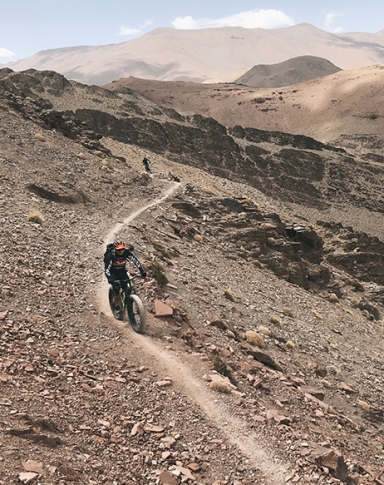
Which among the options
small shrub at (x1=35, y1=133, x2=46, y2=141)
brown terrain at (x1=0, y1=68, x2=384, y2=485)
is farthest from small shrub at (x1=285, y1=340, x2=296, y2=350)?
small shrub at (x1=35, y1=133, x2=46, y2=141)

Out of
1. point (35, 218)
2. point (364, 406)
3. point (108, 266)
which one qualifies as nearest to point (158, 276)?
point (108, 266)

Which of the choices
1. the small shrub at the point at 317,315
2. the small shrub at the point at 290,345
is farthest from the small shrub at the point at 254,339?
the small shrub at the point at 317,315

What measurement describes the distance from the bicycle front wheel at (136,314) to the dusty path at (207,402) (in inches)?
8.1

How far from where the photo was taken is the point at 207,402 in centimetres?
1005

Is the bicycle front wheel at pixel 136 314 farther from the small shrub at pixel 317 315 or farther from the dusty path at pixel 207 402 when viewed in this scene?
the small shrub at pixel 317 315

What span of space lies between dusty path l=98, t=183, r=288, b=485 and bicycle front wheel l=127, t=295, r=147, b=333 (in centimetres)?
21

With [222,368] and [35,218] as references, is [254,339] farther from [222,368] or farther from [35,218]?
[35,218]

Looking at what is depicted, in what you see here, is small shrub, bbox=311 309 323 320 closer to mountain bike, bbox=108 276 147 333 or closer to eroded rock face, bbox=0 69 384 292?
eroded rock face, bbox=0 69 384 292

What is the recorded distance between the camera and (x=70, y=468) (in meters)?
7.05

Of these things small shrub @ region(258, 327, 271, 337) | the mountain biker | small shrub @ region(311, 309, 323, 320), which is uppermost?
the mountain biker

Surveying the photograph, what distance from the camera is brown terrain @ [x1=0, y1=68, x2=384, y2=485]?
8.27 metres

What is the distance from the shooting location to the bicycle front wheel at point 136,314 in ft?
40.0

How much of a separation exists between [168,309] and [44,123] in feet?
109

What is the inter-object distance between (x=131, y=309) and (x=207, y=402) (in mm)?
3723
